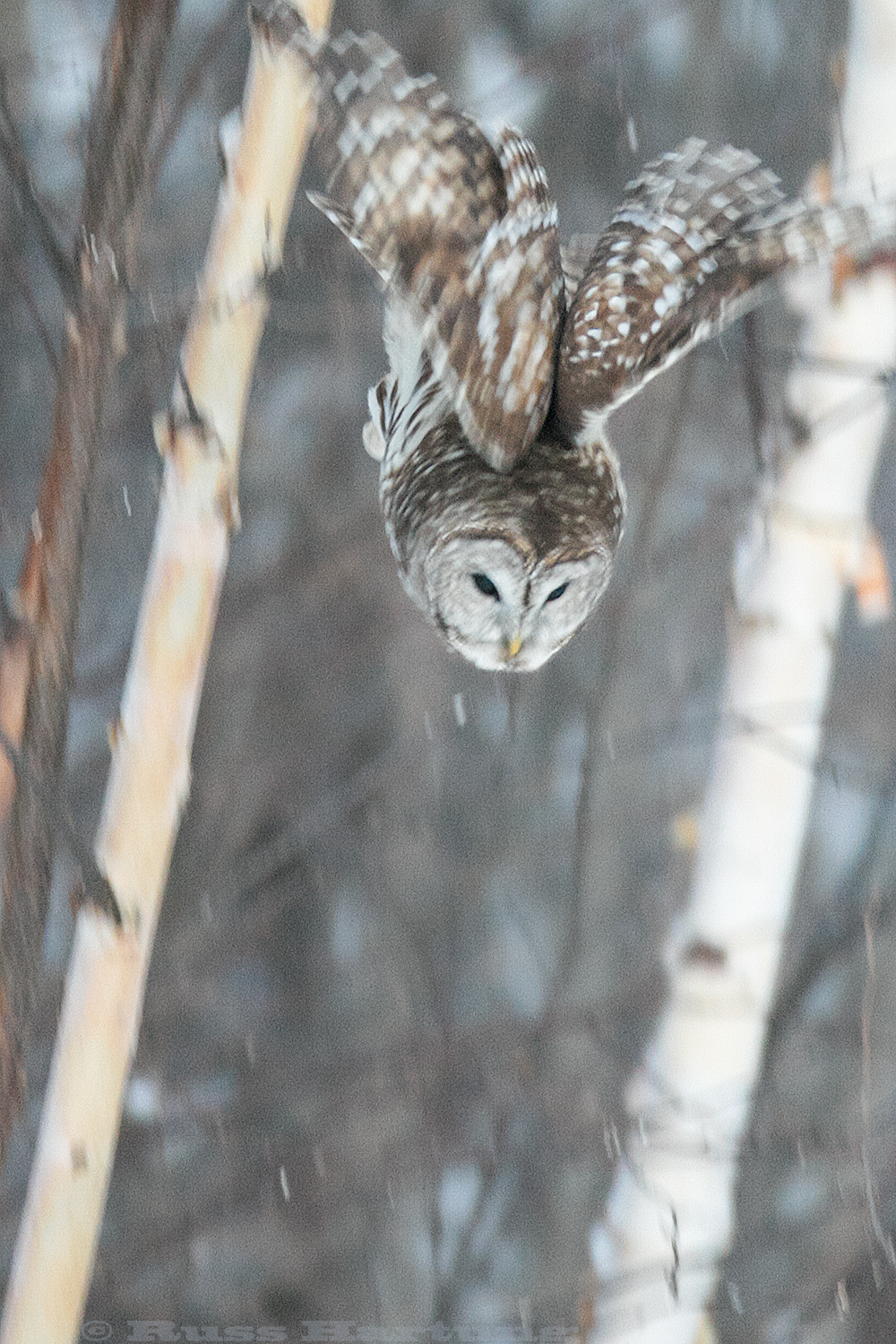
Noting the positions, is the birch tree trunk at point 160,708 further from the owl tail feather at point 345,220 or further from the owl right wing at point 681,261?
the owl right wing at point 681,261

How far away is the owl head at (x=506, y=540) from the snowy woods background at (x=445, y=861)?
1.44 feet

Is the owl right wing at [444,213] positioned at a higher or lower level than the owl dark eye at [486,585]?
higher

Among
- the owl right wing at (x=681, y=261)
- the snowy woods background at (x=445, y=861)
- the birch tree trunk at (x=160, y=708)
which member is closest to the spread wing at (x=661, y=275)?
the owl right wing at (x=681, y=261)

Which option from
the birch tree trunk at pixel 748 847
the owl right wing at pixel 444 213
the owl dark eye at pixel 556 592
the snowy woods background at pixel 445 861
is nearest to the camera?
the owl right wing at pixel 444 213

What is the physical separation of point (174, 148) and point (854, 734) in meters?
0.79

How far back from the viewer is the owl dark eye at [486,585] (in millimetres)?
624

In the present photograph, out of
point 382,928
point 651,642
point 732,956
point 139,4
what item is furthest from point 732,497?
point 139,4

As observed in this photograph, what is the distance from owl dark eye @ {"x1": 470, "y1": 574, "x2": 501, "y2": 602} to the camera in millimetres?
624

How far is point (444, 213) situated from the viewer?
0.53 m

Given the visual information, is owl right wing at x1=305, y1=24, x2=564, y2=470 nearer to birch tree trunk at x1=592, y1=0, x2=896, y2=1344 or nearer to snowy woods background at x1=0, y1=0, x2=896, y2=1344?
birch tree trunk at x1=592, y1=0, x2=896, y2=1344

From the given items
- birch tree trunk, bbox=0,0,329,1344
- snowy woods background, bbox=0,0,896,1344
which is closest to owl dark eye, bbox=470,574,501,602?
birch tree trunk, bbox=0,0,329,1344

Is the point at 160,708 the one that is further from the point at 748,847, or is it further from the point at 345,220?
the point at 748,847

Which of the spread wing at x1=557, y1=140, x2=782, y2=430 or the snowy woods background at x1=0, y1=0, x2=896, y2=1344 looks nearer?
the spread wing at x1=557, y1=140, x2=782, y2=430

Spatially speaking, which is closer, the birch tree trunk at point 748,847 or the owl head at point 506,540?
the owl head at point 506,540
